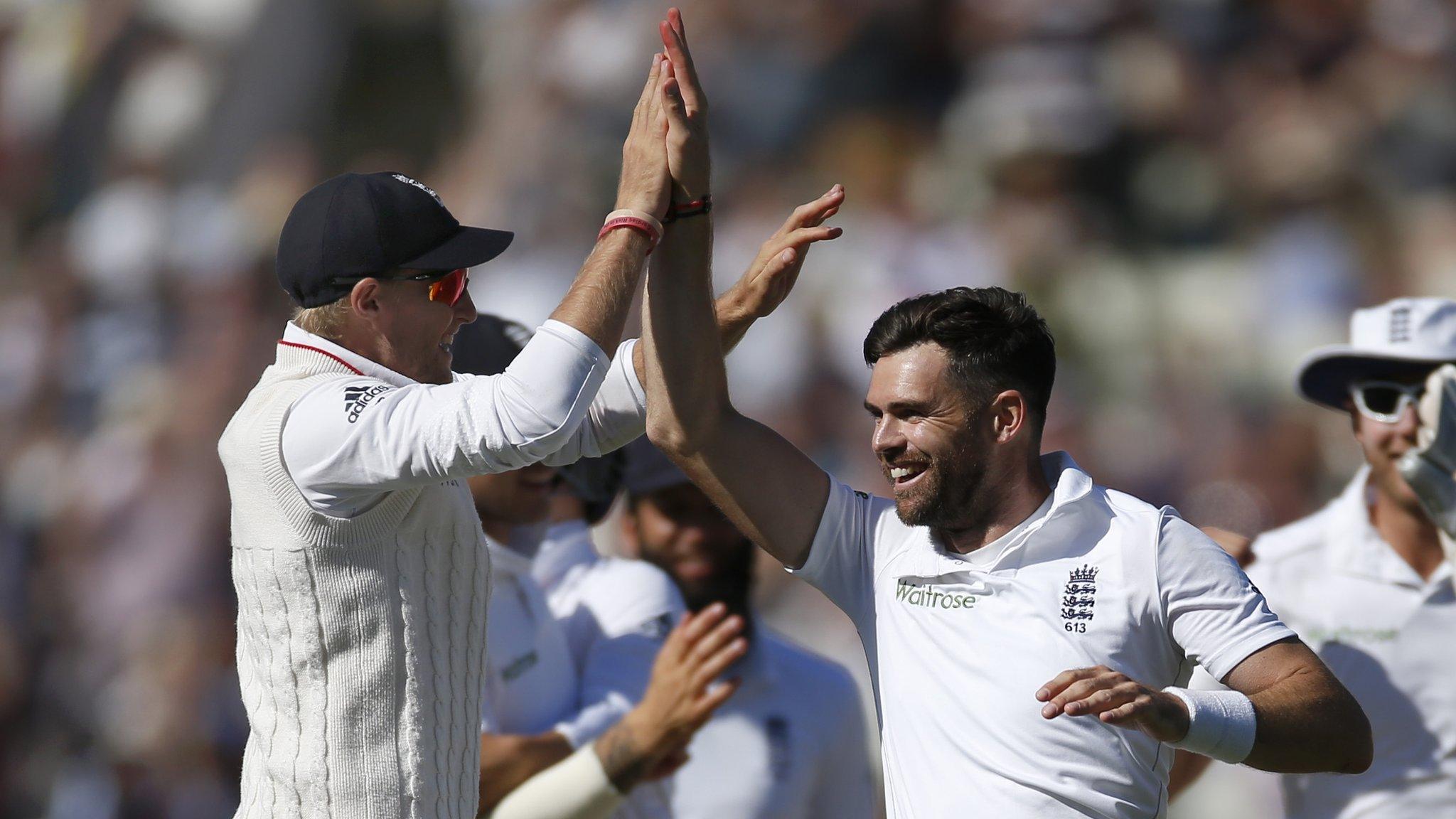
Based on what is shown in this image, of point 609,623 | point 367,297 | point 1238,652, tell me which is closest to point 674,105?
point 367,297

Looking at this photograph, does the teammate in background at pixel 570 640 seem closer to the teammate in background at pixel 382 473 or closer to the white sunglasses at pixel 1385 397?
the teammate in background at pixel 382 473

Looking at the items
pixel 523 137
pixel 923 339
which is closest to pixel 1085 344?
pixel 523 137

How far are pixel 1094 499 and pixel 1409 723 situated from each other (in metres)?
1.44

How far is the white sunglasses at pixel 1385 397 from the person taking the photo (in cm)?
413

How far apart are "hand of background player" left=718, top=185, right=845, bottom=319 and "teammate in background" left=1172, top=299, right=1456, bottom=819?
1.60 metres

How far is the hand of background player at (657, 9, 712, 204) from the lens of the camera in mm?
2980

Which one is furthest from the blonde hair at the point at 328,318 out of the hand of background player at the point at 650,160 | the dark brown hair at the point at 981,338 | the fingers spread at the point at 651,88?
the dark brown hair at the point at 981,338

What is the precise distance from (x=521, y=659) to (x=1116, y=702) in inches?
70.7

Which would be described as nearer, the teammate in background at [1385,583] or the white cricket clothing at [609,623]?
the teammate in background at [1385,583]

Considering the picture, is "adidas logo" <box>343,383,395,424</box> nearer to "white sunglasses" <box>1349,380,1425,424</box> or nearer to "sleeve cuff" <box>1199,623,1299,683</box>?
"sleeve cuff" <box>1199,623,1299,683</box>

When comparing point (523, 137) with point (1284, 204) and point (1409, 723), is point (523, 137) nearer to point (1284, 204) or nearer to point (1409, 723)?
point (1284, 204)

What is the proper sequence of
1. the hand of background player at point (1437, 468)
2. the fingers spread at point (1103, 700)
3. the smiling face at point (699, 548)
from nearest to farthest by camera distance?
the fingers spread at point (1103, 700), the hand of background player at point (1437, 468), the smiling face at point (699, 548)

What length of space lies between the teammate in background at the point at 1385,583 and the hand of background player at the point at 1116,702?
1522mm

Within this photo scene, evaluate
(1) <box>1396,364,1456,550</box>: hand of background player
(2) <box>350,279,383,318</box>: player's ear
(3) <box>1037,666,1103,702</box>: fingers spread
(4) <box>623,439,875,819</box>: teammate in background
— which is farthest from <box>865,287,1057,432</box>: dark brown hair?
(4) <box>623,439,875,819</box>: teammate in background
